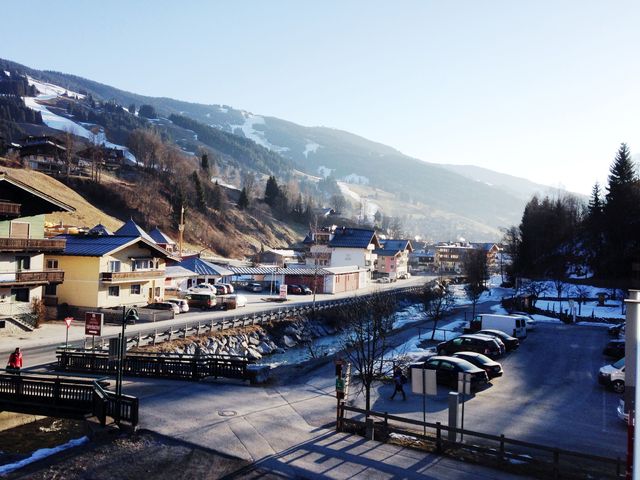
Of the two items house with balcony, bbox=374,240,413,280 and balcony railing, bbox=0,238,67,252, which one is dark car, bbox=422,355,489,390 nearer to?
balcony railing, bbox=0,238,67,252

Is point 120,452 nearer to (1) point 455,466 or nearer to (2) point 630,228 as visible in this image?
(1) point 455,466

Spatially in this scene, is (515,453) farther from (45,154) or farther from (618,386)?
(45,154)

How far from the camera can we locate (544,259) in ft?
267

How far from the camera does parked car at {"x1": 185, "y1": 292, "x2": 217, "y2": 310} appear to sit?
169 ft

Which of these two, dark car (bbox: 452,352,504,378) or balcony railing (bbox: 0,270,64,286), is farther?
balcony railing (bbox: 0,270,64,286)

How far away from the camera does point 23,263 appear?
3928cm

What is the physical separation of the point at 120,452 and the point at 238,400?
6353 millimetres

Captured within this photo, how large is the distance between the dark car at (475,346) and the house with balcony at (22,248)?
28.3 meters

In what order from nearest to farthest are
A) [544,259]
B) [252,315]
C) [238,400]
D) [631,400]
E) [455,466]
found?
1. [631,400]
2. [455,466]
3. [238,400]
4. [252,315]
5. [544,259]

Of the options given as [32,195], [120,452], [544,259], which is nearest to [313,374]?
[120,452]

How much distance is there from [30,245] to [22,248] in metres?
0.65

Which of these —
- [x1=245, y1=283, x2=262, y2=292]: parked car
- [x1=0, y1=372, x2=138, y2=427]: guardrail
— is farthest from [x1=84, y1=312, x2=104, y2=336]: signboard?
[x1=245, y1=283, x2=262, y2=292]: parked car

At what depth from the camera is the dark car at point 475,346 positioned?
103ft

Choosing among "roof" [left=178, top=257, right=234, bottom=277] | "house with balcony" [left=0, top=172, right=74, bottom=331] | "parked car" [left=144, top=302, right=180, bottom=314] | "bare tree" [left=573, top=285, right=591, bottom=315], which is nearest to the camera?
"house with balcony" [left=0, top=172, right=74, bottom=331]
